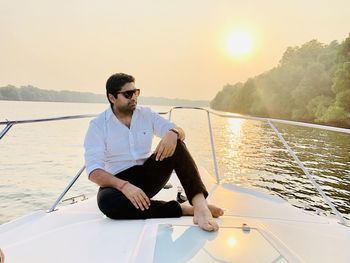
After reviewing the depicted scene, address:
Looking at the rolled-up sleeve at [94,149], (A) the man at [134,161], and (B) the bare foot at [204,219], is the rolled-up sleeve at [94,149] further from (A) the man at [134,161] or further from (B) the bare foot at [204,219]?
(B) the bare foot at [204,219]

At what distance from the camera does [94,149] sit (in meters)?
1.76

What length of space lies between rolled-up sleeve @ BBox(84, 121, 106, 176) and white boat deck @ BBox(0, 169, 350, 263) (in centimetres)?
25

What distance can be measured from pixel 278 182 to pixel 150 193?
19.0ft

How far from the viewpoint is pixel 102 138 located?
5.95 feet

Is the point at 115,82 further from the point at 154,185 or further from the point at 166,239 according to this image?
the point at 166,239

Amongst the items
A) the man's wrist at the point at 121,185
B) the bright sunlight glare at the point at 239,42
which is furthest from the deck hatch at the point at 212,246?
the bright sunlight glare at the point at 239,42

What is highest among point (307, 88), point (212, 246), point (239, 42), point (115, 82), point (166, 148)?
point (239, 42)

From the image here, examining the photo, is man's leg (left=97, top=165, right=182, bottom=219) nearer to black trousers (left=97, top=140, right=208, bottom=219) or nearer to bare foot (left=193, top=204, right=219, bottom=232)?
black trousers (left=97, top=140, right=208, bottom=219)

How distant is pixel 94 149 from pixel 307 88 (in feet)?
98.8

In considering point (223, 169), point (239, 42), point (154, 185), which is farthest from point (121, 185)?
point (239, 42)

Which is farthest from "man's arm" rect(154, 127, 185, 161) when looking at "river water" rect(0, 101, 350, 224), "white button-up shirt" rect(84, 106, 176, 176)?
"river water" rect(0, 101, 350, 224)

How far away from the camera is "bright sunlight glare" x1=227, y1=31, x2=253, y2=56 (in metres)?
14.5

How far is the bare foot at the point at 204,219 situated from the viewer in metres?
1.43

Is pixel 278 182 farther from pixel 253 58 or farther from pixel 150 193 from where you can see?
pixel 253 58
